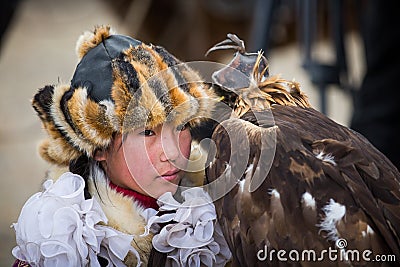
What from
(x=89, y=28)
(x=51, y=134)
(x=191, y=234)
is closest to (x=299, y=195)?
(x=191, y=234)

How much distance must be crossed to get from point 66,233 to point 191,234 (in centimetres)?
21

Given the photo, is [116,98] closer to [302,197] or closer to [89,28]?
[302,197]

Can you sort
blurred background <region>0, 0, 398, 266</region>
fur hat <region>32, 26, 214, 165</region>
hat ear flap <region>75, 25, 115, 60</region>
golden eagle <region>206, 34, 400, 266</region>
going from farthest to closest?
blurred background <region>0, 0, 398, 266</region> < hat ear flap <region>75, 25, 115, 60</region> < fur hat <region>32, 26, 214, 165</region> < golden eagle <region>206, 34, 400, 266</region>

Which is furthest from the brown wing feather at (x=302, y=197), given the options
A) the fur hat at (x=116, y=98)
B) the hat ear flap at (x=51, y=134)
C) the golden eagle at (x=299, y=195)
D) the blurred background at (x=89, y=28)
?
the blurred background at (x=89, y=28)

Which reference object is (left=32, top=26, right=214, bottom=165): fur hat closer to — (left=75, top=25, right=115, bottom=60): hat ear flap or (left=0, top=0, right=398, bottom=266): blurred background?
(left=75, top=25, right=115, bottom=60): hat ear flap

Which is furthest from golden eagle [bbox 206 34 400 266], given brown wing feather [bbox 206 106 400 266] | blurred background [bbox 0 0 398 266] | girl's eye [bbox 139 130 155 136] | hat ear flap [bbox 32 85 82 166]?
blurred background [bbox 0 0 398 266]

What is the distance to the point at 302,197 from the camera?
1.16m

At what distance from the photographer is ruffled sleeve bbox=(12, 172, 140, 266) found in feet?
3.96

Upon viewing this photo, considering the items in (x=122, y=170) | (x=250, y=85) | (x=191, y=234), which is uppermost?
(x=250, y=85)

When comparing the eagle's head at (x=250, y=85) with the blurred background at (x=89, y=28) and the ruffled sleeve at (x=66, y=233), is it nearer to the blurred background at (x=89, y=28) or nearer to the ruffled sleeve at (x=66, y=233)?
the ruffled sleeve at (x=66, y=233)

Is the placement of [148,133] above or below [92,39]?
below

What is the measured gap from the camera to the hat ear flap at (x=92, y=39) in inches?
54.8

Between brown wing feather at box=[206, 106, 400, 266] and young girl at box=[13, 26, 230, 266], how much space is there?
0.08 metres

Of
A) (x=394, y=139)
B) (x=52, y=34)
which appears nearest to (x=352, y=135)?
(x=394, y=139)
